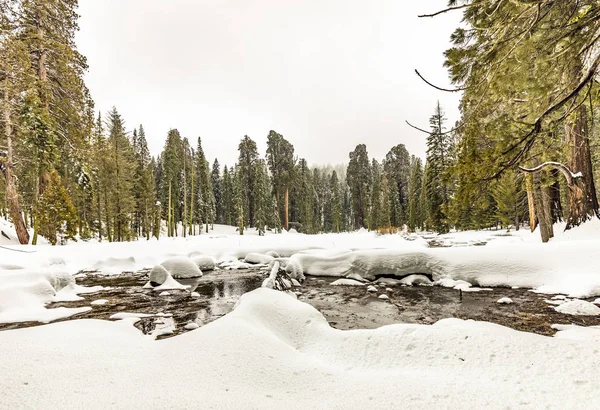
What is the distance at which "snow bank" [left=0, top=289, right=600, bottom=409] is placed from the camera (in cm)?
193

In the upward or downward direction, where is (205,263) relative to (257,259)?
upward

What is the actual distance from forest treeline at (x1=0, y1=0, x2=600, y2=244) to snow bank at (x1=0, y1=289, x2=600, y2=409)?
1.83 metres

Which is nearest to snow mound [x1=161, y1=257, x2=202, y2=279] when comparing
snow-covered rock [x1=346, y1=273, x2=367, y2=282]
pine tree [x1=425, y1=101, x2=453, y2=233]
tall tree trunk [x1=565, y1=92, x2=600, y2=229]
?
snow-covered rock [x1=346, y1=273, x2=367, y2=282]

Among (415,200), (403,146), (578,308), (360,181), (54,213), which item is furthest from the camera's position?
(360,181)

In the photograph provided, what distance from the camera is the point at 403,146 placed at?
45.2 metres

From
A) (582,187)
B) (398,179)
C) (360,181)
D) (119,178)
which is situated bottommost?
(582,187)

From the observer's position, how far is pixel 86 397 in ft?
6.42

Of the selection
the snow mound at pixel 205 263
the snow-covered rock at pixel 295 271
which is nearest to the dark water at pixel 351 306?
the snow-covered rock at pixel 295 271

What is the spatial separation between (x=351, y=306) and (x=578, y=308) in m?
4.17

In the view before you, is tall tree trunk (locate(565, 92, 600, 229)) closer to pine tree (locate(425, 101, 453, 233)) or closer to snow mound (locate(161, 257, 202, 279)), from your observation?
snow mound (locate(161, 257, 202, 279))

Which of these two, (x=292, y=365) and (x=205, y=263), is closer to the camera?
(x=292, y=365)

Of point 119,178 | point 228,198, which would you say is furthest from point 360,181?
point 119,178

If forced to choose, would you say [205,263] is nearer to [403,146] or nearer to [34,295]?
[34,295]

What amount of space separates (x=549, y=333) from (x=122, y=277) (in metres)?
12.2
